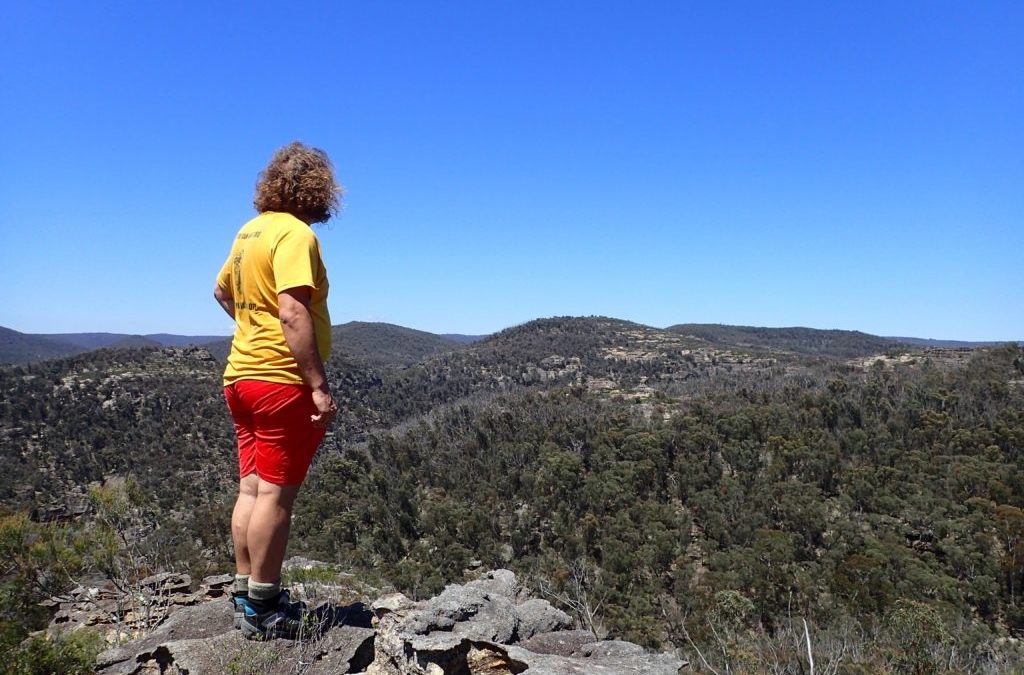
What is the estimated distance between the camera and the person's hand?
2076 millimetres

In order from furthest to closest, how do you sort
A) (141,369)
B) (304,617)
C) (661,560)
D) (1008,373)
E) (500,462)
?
(141,369)
(1008,373)
(500,462)
(661,560)
(304,617)

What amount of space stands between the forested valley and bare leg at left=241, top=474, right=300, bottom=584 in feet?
10.4

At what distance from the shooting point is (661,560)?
64.7 feet

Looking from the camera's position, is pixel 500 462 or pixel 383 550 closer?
pixel 383 550

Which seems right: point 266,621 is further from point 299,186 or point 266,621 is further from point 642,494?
point 642,494

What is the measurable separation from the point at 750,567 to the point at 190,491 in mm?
23573

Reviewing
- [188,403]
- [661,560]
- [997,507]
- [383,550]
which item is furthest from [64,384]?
[997,507]

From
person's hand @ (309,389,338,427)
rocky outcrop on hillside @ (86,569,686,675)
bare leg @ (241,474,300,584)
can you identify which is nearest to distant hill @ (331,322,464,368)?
rocky outcrop on hillside @ (86,569,686,675)

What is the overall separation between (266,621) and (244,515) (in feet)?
1.53

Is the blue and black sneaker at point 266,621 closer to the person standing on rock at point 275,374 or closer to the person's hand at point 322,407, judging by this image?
the person standing on rock at point 275,374

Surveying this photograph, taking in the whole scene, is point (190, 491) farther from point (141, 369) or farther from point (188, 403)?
point (141, 369)

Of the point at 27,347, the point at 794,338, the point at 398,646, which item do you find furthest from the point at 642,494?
the point at 27,347

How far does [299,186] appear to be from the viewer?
93.4 inches

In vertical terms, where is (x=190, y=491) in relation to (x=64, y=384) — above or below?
below
